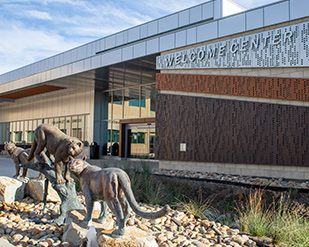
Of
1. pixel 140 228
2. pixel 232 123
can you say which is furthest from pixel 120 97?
pixel 140 228

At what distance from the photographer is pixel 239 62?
12.2m

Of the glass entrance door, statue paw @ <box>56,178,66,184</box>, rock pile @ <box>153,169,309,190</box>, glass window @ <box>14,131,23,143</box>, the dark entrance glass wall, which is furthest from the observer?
glass window @ <box>14,131,23,143</box>

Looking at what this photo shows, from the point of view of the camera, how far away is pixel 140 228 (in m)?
5.16

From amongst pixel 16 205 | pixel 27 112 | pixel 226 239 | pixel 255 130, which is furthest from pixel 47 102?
pixel 226 239

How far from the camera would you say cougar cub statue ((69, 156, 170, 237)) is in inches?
153

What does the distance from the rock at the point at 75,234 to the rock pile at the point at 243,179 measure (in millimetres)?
7194

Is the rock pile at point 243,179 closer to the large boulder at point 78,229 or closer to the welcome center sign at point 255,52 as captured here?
the welcome center sign at point 255,52

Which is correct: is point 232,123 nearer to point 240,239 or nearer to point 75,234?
point 240,239

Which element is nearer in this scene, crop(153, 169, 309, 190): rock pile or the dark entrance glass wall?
crop(153, 169, 309, 190): rock pile

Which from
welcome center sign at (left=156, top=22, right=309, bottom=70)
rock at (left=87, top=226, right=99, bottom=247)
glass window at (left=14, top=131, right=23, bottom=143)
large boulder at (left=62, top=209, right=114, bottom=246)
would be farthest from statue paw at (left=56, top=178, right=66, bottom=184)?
glass window at (left=14, top=131, right=23, bottom=143)

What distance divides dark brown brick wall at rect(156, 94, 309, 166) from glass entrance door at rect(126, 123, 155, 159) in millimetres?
6903

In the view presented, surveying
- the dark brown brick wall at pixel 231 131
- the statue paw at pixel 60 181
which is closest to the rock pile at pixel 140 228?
the statue paw at pixel 60 181

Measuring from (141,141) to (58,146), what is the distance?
16440 millimetres

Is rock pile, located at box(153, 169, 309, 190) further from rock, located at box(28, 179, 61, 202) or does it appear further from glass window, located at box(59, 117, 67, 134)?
glass window, located at box(59, 117, 67, 134)
